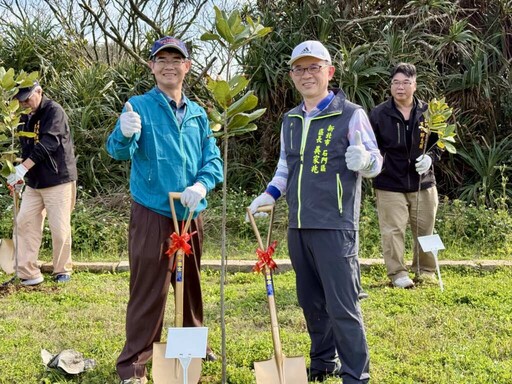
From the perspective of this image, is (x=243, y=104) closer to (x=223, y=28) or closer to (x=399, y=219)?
(x=223, y=28)

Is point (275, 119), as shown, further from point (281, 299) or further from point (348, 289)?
point (348, 289)

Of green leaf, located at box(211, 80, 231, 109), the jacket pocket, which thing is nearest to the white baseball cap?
green leaf, located at box(211, 80, 231, 109)

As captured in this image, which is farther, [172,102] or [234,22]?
[172,102]

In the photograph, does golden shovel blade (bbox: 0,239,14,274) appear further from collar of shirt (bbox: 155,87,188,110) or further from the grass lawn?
collar of shirt (bbox: 155,87,188,110)

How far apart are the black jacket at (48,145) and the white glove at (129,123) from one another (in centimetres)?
256

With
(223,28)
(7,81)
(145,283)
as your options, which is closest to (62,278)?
(7,81)

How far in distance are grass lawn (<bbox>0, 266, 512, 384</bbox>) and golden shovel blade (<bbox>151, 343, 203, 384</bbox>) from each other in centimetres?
34

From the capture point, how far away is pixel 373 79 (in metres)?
8.23

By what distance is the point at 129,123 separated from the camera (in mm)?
3074

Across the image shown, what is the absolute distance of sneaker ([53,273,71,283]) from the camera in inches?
223

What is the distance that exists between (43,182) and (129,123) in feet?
9.06

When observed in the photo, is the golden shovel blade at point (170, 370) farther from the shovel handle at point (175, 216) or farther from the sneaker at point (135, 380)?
the shovel handle at point (175, 216)

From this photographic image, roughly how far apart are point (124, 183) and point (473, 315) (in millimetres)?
4983

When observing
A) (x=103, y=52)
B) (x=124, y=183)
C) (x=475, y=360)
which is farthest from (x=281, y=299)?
(x=103, y=52)
